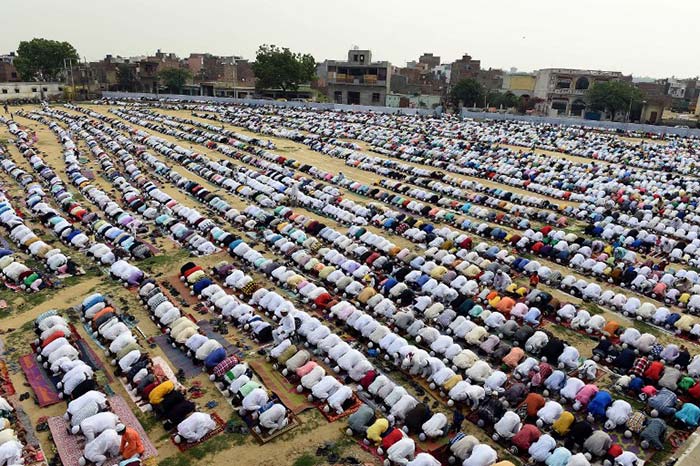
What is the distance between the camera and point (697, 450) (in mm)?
11695

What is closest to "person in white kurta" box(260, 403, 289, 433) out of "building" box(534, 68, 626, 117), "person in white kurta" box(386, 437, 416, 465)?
"person in white kurta" box(386, 437, 416, 465)

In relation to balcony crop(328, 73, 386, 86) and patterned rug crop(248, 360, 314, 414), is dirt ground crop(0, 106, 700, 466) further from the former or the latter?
balcony crop(328, 73, 386, 86)

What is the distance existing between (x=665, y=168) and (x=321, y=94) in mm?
68889

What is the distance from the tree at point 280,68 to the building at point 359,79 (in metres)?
4.72

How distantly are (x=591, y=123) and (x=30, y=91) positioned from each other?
8817cm

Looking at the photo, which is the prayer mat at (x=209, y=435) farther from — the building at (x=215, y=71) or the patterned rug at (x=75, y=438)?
the building at (x=215, y=71)

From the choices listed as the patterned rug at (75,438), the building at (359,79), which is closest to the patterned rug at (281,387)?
the patterned rug at (75,438)

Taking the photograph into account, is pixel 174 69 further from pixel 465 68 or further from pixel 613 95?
pixel 613 95

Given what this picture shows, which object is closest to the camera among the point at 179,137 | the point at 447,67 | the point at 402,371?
the point at 402,371

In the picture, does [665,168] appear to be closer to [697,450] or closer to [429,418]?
[697,450]

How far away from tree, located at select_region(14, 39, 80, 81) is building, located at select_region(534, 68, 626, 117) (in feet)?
278

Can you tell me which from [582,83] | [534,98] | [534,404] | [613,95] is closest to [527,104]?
[534,98]

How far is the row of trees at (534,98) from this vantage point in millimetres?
76312

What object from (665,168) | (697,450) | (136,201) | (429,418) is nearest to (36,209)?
(136,201)
